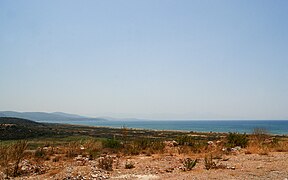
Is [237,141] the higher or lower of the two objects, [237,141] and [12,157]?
the higher

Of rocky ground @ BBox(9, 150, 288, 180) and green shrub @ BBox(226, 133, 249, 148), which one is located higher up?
green shrub @ BBox(226, 133, 249, 148)

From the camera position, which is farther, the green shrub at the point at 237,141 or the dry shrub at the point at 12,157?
the green shrub at the point at 237,141

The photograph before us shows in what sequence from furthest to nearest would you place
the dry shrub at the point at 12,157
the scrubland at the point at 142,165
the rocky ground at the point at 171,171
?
the dry shrub at the point at 12,157 → the scrubland at the point at 142,165 → the rocky ground at the point at 171,171

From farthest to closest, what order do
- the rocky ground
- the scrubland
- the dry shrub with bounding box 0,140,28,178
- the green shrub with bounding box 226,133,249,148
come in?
1. the green shrub with bounding box 226,133,249,148
2. the dry shrub with bounding box 0,140,28,178
3. the scrubland
4. the rocky ground

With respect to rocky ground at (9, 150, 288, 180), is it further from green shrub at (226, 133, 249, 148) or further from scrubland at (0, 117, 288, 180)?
green shrub at (226, 133, 249, 148)

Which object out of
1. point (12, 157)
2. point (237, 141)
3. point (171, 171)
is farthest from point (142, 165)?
point (237, 141)

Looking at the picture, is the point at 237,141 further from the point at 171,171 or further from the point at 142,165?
the point at 171,171

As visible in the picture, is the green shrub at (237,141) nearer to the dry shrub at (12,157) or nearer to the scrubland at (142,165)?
the scrubland at (142,165)

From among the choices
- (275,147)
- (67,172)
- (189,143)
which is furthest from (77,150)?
(275,147)

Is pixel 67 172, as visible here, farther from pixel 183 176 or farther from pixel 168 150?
pixel 168 150

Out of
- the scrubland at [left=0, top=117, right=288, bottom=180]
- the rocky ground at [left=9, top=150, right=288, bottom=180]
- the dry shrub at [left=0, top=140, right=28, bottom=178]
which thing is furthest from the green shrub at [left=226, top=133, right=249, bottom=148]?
the dry shrub at [left=0, top=140, right=28, bottom=178]

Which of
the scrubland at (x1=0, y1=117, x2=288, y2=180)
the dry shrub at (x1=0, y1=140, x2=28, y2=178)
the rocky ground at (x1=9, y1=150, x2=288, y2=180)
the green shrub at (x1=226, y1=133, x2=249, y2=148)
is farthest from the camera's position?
the green shrub at (x1=226, y1=133, x2=249, y2=148)

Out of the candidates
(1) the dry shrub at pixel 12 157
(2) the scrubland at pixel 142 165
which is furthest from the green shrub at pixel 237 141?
(1) the dry shrub at pixel 12 157

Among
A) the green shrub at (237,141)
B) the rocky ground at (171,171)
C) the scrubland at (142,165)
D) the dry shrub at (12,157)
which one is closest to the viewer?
the rocky ground at (171,171)
